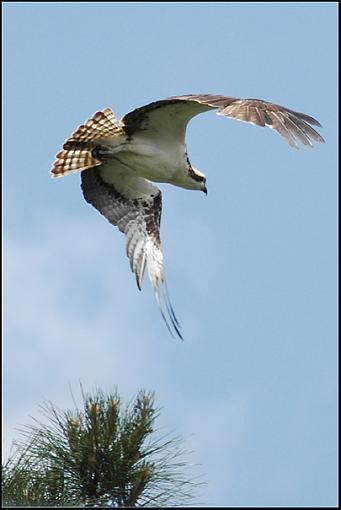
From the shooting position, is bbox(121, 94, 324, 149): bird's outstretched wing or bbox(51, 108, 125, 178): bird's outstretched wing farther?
bbox(51, 108, 125, 178): bird's outstretched wing

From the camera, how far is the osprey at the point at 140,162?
948 cm

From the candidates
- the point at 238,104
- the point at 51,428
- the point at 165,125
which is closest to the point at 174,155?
the point at 165,125

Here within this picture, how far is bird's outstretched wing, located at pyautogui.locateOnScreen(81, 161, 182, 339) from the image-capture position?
1036 cm

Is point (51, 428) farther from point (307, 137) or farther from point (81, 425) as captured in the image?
point (307, 137)

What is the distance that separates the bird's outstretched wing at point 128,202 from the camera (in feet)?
34.0

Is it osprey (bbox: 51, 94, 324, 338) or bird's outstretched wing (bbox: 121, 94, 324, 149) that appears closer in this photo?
bird's outstretched wing (bbox: 121, 94, 324, 149)

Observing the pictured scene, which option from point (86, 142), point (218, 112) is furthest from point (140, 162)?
point (218, 112)

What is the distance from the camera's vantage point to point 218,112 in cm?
849

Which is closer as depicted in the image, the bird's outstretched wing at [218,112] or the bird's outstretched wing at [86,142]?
the bird's outstretched wing at [218,112]

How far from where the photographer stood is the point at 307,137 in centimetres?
833

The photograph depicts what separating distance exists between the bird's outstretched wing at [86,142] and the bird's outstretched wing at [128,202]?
0.40 meters

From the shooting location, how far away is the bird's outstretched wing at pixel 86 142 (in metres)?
9.64

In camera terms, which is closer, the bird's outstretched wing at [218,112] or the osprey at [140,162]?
the bird's outstretched wing at [218,112]

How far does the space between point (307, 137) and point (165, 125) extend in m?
1.84
